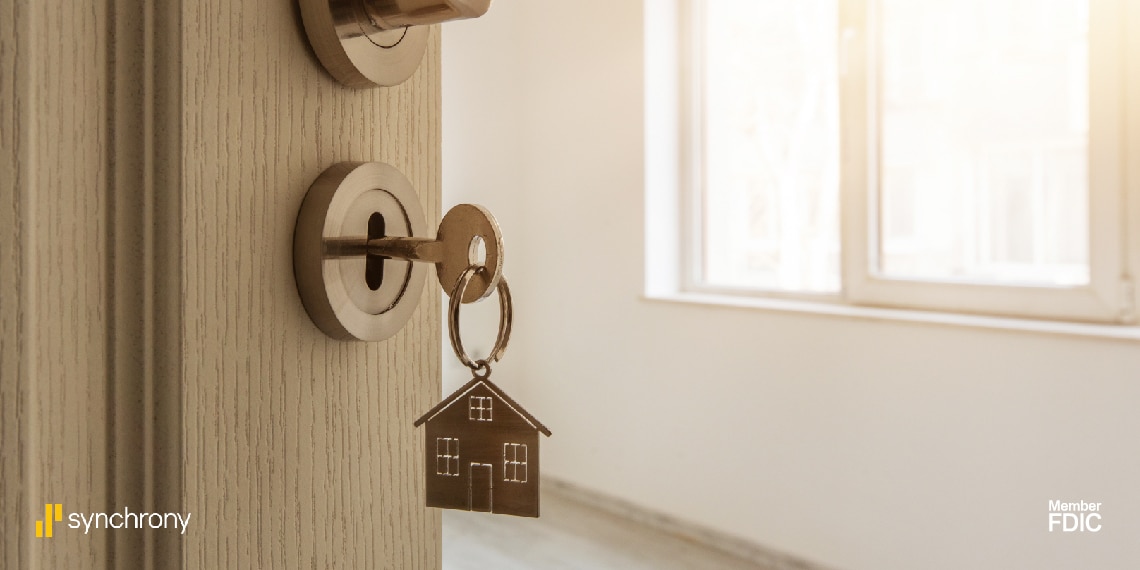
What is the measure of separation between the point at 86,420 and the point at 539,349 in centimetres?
308

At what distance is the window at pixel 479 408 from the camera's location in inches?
14.3

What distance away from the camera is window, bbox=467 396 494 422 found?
0.36 meters

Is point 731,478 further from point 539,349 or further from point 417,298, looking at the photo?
point 417,298

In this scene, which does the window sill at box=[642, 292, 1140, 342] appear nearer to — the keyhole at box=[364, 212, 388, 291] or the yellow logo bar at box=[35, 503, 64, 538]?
the keyhole at box=[364, 212, 388, 291]

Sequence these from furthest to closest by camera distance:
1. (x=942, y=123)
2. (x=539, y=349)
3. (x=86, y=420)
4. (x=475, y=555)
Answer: (x=539, y=349) < (x=475, y=555) < (x=942, y=123) < (x=86, y=420)

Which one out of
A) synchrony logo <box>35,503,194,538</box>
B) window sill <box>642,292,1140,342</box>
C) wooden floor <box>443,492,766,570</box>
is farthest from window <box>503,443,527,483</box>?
wooden floor <box>443,492,766,570</box>

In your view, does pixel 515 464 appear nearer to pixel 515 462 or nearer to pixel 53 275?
pixel 515 462

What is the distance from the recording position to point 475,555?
2.59m

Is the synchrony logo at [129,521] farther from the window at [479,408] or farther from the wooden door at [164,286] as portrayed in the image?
the window at [479,408]

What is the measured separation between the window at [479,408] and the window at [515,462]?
1cm

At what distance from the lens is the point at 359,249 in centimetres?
33

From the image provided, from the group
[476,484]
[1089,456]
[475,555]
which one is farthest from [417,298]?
[475,555]

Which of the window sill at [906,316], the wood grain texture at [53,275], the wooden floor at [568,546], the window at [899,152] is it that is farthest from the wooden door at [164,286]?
the wooden floor at [568,546]

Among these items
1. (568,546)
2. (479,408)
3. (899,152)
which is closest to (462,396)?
(479,408)
